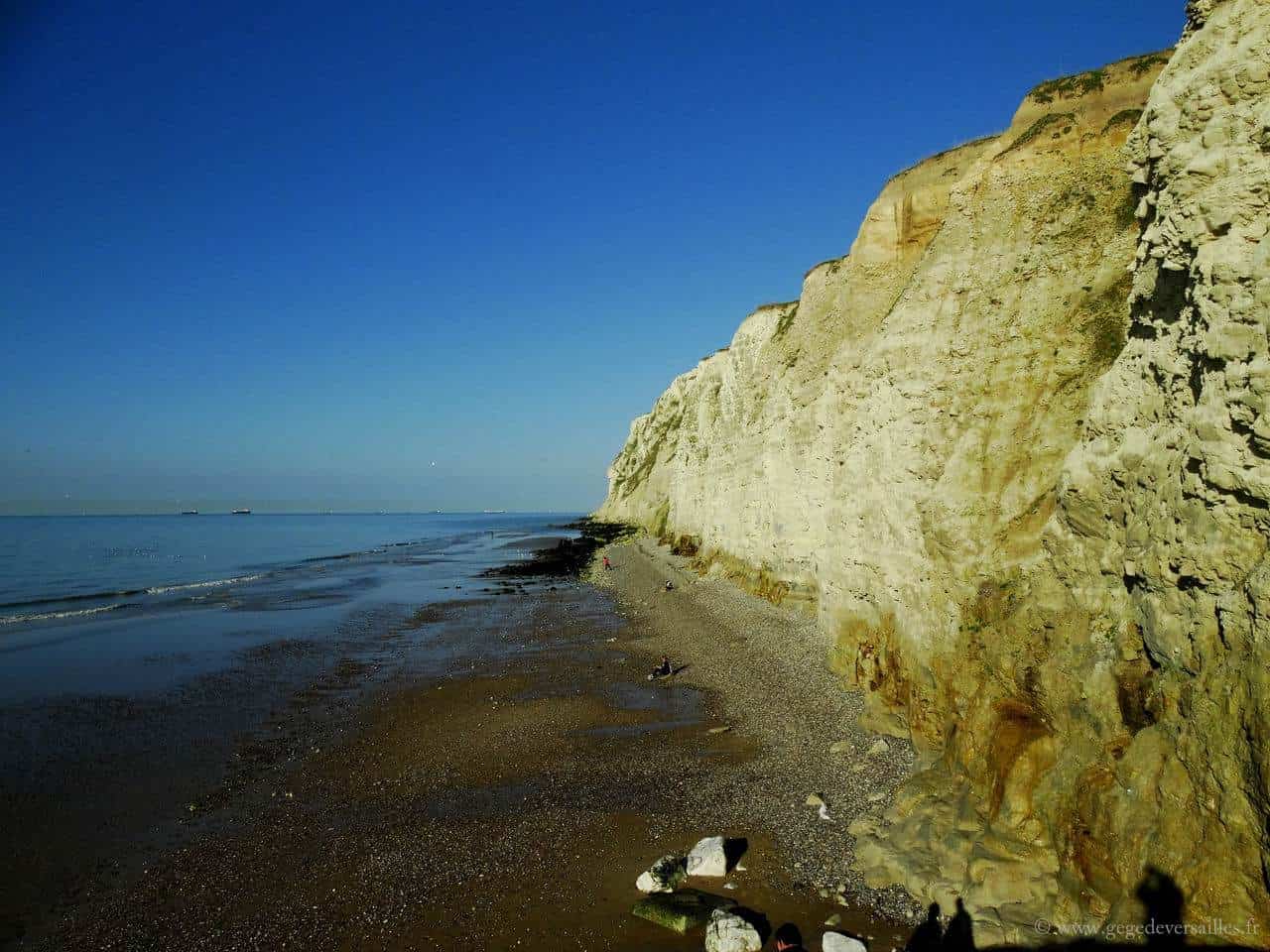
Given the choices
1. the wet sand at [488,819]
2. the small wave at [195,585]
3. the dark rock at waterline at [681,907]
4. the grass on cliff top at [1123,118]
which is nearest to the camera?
the dark rock at waterline at [681,907]

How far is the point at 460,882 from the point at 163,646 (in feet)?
77.9

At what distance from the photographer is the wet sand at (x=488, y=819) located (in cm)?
894

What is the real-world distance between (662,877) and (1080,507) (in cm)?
755

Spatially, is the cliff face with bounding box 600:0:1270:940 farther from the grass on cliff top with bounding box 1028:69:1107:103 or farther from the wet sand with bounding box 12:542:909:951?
the wet sand with bounding box 12:542:909:951

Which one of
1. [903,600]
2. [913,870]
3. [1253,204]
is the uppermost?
[1253,204]

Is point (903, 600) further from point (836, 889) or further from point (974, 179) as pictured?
point (974, 179)

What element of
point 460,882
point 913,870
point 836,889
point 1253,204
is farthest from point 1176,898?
point 460,882

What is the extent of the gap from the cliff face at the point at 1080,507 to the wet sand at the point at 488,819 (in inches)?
71.5

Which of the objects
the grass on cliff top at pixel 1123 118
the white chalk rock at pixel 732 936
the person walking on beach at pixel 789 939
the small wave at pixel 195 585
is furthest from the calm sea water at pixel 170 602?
the grass on cliff top at pixel 1123 118

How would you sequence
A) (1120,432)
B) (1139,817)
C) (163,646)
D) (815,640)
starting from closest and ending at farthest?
1. (1139,817)
2. (1120,432)
3. (815,640)
4. (163,646)

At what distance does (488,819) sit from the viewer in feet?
38.1

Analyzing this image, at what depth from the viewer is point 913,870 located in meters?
8.69

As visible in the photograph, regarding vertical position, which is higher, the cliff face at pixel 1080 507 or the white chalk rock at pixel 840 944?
the cliff face at pixel 1080 507

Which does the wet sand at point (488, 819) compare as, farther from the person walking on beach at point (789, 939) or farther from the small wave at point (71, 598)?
the small wave at point (71, 598)
